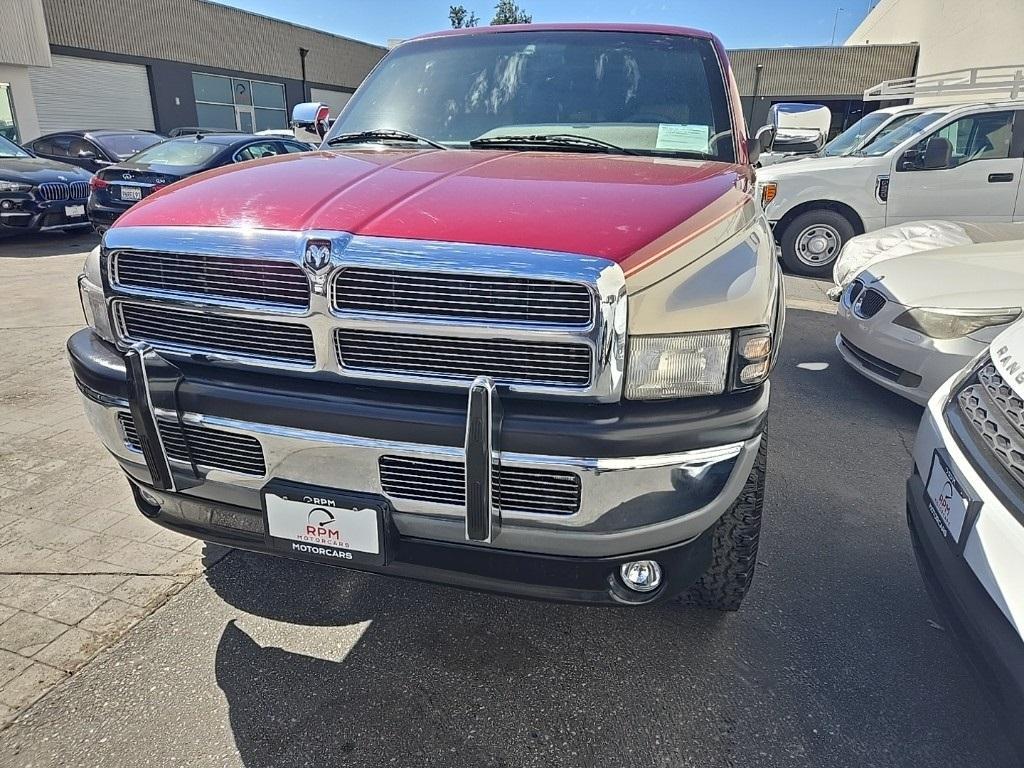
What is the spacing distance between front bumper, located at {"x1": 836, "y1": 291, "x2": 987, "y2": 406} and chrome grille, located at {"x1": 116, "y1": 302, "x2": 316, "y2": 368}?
3607mm

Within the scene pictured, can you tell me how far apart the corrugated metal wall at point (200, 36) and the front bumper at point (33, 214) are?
16.0 metres

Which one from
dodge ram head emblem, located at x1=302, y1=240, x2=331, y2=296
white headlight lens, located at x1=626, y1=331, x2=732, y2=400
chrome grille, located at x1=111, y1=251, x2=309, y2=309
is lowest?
white headlight lens, located at x1=626, y1=331, x2=732, y2=400

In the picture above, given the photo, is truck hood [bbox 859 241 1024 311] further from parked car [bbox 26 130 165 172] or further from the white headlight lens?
parked car [bbox 26 130 165 172]

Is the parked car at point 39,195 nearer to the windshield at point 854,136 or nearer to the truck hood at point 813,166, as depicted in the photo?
the truck hood at point 813,166

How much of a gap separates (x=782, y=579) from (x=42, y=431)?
152 inches

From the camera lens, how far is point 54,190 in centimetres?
932

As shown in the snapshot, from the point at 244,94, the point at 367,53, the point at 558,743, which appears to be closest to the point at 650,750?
the point at 558,743

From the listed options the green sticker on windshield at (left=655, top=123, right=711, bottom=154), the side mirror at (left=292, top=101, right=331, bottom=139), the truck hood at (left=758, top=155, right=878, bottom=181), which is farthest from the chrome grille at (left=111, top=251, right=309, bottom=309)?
the truck hood at (left=758, top=155, right=878, bottom=181)

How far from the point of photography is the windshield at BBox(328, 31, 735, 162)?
2855 millimetres

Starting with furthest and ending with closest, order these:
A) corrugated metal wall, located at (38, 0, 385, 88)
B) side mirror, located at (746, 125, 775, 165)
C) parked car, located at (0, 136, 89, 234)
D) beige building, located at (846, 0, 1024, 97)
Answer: corrugated metal wall, located at (38, 0, 385, 88) → beige building, located at (846, 0, 1024, 97) → parked car, located at (0, 136, 89, 234) → side mirror, located at (746, 125, 775, 165)

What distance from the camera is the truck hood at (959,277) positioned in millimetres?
3816

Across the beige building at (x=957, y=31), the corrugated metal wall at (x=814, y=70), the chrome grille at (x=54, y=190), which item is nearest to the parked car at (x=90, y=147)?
the chrome grille at (x=54, y=190)

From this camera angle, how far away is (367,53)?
38281 millimetres

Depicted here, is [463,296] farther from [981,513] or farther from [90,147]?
[90,147]
